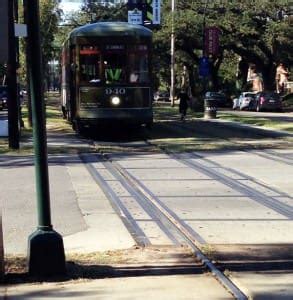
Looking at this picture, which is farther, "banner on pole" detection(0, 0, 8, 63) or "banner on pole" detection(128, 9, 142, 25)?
"banner on pole" detection(128, 9, 142, 25)

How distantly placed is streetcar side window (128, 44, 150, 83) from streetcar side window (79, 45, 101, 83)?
103 centimetres

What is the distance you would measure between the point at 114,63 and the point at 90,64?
0.78 metres

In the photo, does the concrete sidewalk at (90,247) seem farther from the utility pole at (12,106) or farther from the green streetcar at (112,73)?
the green streetcar at (112,73)

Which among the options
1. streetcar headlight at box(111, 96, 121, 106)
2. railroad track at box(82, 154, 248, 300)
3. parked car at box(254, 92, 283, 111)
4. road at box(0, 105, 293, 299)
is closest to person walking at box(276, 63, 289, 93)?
parked car at box(254, 92, 283, 111)

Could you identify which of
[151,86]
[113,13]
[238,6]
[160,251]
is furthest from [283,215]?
[113,13]

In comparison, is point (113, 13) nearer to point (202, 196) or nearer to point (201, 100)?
point (201, 100)

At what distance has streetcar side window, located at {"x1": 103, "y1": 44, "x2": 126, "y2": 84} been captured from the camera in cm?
2177

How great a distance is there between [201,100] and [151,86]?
2885cm

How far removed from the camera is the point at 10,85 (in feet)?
63.2

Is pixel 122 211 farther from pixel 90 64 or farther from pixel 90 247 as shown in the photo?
pixel 90 64

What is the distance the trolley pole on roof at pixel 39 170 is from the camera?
6176mm

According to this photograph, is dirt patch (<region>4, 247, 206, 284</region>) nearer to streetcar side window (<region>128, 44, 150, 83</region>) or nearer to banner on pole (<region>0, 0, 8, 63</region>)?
banner on pole (<region>0, 0, 8, 63</region>)

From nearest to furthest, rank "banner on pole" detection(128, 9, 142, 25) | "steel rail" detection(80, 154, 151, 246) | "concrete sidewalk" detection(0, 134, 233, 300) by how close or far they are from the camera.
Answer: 1. "concrete sidewalk" detection(0, 134, 233, 300)
2. "steel rail" detection(80, 154, 151, 246)
3. "banner on pole" detection(128, 9, 142, 25)

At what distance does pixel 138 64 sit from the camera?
72.3 ft
